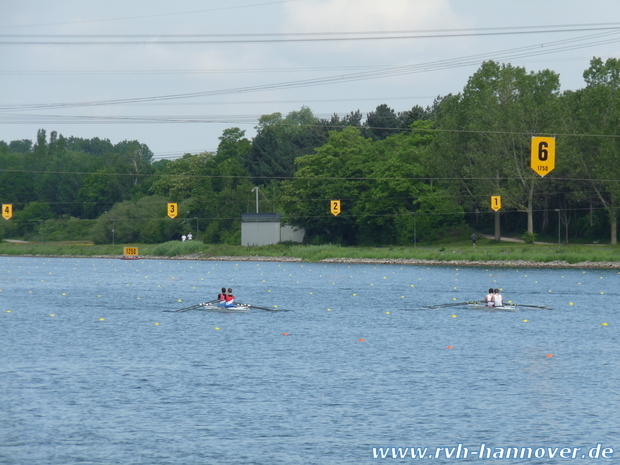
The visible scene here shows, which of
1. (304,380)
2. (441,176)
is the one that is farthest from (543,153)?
(441,176)

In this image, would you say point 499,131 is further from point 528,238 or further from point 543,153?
point 543,153

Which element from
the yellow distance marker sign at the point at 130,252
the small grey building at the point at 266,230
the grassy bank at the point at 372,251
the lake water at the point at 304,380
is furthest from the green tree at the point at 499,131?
the yellow distance marker sign at the point at 130,252

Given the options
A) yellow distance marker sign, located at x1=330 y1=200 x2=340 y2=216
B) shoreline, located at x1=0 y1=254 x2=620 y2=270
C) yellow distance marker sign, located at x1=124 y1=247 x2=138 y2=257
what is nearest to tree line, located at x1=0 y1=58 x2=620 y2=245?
shoreline, located at x1=0 y1=254 x2=620 y2=270

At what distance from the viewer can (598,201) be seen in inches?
3962

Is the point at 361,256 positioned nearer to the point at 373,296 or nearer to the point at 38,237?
the point at 373,296

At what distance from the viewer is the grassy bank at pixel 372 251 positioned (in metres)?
90.1

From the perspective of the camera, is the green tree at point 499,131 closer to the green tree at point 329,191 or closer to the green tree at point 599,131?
the green tree at point 599,131

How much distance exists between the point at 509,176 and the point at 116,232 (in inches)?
3132

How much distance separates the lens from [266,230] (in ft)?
407

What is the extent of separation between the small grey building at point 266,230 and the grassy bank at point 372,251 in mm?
2533

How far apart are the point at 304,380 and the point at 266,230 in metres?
95.1

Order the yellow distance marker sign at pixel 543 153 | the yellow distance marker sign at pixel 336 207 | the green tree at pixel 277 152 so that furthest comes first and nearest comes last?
the green tree at pixel 277 152 < the yellow distance marker sign at pixel 336 207 < the yellow distance marker sign at pixel 543 153

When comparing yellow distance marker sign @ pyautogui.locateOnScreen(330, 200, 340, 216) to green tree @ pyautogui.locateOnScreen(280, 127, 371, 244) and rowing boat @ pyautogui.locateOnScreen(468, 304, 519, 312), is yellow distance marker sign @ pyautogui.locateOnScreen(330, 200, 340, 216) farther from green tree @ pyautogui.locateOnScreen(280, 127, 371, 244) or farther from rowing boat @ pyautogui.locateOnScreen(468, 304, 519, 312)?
rowing boat @ pyautogui.locateOnScreen(468, 304, 519, 312)

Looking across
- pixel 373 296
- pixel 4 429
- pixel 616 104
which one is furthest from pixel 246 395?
pixel 616 104
